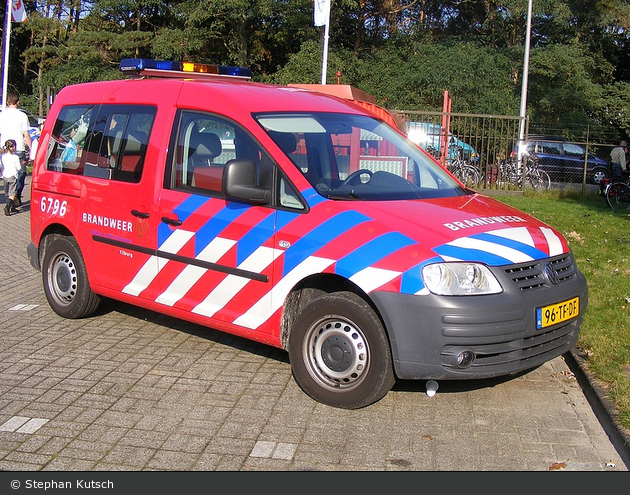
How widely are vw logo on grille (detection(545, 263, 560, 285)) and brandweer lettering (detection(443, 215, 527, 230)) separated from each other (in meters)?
0.46

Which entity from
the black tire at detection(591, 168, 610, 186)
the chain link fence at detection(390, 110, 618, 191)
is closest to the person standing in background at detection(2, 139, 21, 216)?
the chain link fence at detection(390, 110, 618, 191)

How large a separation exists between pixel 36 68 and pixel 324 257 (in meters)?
56.3

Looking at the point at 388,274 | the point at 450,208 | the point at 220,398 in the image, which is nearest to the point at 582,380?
the point at 450,208

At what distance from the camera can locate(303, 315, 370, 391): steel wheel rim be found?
4.57 m

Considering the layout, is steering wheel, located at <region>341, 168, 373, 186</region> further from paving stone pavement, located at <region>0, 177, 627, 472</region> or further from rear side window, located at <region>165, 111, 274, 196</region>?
paving stone pavement, located at <region>0, 177, 627, 472</region>

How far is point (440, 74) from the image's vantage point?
101 feet

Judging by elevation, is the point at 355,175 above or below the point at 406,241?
above

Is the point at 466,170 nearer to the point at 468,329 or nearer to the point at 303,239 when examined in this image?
the point at 303,239

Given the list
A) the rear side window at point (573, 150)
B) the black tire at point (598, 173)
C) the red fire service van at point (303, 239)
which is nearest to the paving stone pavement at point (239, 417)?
the red fire service van at point (303, 239)

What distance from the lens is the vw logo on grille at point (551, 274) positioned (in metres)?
4.68

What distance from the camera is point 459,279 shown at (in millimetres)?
4312

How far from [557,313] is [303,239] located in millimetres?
1684

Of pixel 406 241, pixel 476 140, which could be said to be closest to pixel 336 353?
pixel 406 241
